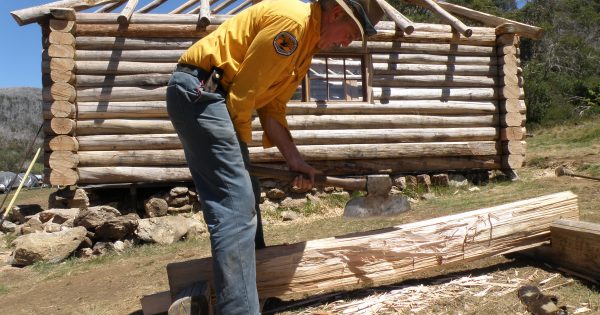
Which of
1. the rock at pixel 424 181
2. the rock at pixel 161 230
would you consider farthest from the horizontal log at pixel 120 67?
the rock at pixel 424 181

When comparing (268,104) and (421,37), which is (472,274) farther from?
(421,37)

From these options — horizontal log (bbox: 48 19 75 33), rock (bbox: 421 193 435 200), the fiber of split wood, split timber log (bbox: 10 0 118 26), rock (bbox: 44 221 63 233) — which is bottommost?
rock (bbox: 421 193 435 200)

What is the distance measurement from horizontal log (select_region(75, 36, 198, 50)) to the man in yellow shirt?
574 cm

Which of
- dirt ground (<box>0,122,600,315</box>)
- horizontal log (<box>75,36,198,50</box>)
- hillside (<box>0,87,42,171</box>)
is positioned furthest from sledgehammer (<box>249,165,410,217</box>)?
hillside (<box>0,87,42,171</box>)

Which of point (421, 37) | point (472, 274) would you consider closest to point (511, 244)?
point (472, 274)

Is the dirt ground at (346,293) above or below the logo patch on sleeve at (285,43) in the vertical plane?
below

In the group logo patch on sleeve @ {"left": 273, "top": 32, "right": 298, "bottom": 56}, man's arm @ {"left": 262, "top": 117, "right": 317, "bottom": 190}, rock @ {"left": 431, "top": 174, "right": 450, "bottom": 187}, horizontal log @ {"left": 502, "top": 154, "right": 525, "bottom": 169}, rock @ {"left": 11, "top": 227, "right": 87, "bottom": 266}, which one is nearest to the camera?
logo patch on sleeve @ {"left": 273, "top": 32, "right": 298, "bottom": 56}

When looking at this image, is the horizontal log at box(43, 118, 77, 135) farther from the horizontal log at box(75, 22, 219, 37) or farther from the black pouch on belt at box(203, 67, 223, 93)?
the black pouch on belt at box(203, 67, 223, 93)

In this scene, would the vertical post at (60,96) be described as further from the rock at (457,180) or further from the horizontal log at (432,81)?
the rock at (457,180)

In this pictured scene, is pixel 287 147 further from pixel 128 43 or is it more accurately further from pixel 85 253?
pixel 128 43

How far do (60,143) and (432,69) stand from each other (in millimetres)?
6400

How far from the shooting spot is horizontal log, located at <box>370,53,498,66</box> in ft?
29.6

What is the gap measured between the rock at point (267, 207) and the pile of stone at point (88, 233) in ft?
3.83

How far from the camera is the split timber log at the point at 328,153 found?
7.82 meters
